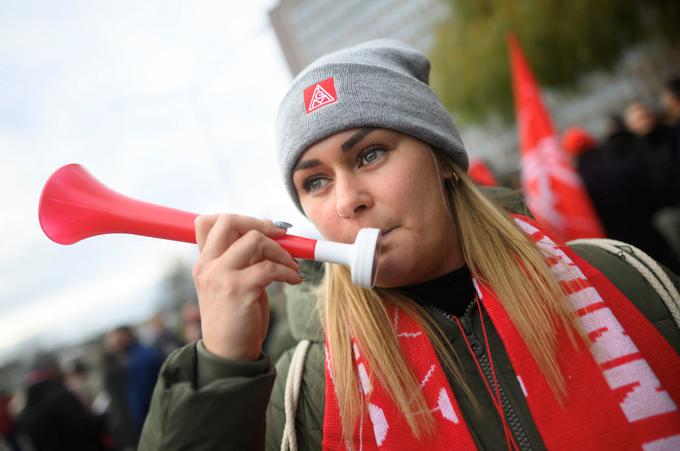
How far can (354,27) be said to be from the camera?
53125 millimetres

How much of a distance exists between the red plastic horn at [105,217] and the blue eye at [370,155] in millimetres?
306

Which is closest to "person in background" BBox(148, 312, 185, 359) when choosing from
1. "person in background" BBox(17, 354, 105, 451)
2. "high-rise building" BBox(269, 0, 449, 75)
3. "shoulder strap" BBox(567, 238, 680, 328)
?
"person in background" BBox(17, 354, 105, 451)

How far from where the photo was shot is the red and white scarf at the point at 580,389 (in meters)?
1.21

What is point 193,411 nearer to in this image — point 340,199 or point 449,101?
point 340,199

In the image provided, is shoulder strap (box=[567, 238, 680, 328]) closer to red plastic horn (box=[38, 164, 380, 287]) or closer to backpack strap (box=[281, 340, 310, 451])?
red plastic horn (box=[38, 164, 380, 287])

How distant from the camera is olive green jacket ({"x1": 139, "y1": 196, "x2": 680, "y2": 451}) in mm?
1010

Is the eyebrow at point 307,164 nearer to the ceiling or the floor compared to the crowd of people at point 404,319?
nearer to the ceiling

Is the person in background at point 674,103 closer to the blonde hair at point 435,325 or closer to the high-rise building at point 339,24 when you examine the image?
the blonde hair at point 435,325

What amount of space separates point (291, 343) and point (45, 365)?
181 inches

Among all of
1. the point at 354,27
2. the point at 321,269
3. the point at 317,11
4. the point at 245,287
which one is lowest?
the point at 245,287

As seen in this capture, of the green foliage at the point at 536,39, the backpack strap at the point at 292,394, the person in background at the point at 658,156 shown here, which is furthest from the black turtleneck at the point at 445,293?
the green foliage at the point at 536,39

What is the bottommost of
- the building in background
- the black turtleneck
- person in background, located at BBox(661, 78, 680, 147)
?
the black turtleneck

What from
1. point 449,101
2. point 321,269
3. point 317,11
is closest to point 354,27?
point 317,11

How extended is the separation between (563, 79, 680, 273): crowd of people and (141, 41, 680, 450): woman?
3814 millimetres
